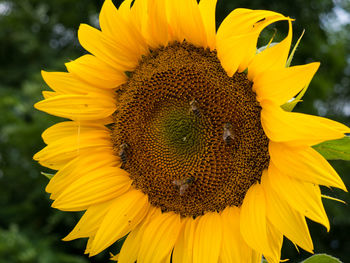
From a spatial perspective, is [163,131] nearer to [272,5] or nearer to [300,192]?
[300,192]

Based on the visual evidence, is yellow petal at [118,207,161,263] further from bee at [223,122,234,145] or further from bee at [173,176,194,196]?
bee at [223,122,234,145]

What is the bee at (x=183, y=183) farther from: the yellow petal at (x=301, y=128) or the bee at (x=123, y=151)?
the yellow petal at (x=301, y=128)

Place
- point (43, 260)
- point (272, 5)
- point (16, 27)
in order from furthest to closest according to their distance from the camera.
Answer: point (16, 27) → point (272, 5) → point (43, 260)

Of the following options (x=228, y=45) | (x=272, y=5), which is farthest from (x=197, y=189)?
(x=272, y=5)

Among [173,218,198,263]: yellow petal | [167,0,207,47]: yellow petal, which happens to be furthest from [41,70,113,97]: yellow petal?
[173,218,198,263]: yellow petal

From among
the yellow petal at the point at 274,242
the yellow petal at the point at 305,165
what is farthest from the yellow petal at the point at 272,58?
the yellow petal at the point at 274,242

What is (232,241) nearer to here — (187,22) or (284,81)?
(284,81)
